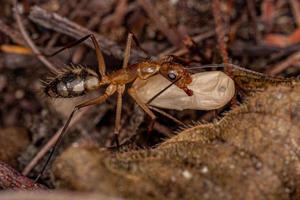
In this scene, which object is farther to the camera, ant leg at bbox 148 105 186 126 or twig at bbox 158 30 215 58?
twig at bbox 158 30 215 58

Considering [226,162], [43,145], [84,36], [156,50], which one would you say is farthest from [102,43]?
[226,162]

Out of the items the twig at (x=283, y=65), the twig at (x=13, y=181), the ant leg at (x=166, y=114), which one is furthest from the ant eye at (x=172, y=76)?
the twig at (x=13, y=181)

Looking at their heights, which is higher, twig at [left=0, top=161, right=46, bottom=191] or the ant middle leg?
the ant middle leg

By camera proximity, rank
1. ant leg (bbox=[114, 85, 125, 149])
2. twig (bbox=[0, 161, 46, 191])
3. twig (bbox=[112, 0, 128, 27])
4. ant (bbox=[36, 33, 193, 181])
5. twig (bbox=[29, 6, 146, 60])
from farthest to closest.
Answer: twig (bbox=[112, 0, 128, 27]) < twig (bbox=[29, 6, 146, 60]) < ant (bbox=[36, 33, 193, 181]) < ant leg (bbox=[114, 85, 125, 149]) < twig (bbox=[0, 161, 46, 191])

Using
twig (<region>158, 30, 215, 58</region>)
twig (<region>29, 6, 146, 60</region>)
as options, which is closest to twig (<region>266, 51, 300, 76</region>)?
twig (<region>158, 30, 215, 58</region>)

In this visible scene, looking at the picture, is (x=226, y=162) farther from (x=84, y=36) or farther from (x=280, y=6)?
(x=280, y=6)

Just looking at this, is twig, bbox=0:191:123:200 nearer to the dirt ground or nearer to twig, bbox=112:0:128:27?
the dirt ground

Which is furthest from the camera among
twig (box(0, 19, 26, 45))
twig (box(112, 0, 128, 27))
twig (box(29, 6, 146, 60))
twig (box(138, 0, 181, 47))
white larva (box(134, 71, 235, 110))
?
twig (box(112, 0, 128, 27))
